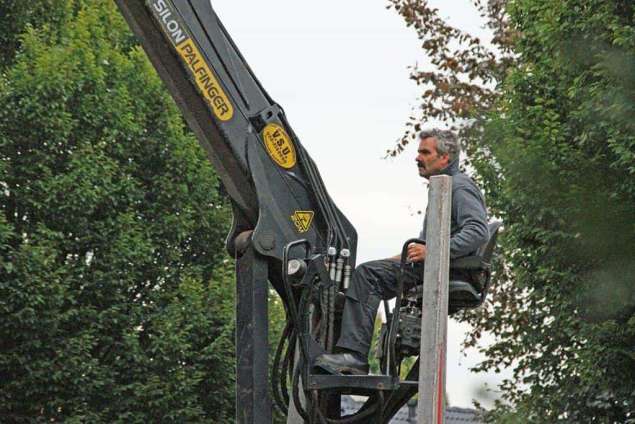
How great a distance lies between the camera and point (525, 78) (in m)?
18.5

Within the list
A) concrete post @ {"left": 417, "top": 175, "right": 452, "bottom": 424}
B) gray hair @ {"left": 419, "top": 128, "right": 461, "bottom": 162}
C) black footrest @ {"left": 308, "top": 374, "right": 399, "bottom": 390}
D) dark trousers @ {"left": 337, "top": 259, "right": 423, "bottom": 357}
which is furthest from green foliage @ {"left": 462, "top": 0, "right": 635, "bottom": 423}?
concrete post @ {"left": 417, "top": 175, "right": 452, "bottom": 424}

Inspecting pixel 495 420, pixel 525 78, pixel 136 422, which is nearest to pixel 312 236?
pixel 525 78

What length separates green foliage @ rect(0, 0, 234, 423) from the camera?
68.6 feet

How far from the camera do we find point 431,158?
822 cm

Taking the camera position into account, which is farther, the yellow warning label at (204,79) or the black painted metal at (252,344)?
the yellow warning label at (204,79)

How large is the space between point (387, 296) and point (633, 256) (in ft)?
30.9

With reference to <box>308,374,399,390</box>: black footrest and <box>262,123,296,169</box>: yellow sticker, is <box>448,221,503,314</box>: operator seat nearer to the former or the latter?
<box>308,374,399,390</box>: black footrest

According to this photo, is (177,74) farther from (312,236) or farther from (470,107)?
(470,107)

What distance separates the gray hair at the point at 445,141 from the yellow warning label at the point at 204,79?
1163 mm

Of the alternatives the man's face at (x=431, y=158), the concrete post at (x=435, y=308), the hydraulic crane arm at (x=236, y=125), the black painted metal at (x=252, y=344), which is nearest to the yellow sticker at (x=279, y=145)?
the hydraulic crane arm at (x=236, y=125)

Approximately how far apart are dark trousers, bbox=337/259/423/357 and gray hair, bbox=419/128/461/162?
0.69 m

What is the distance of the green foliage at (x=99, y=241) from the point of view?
2091 cm

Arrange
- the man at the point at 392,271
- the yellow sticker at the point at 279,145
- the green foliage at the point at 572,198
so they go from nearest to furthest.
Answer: the man at the point at 392,271 < the yellow sticker at the point at 279,145 < the green foliage at the point at 572,198

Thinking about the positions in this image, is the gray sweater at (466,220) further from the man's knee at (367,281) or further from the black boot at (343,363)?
the black boot at (343,363)
